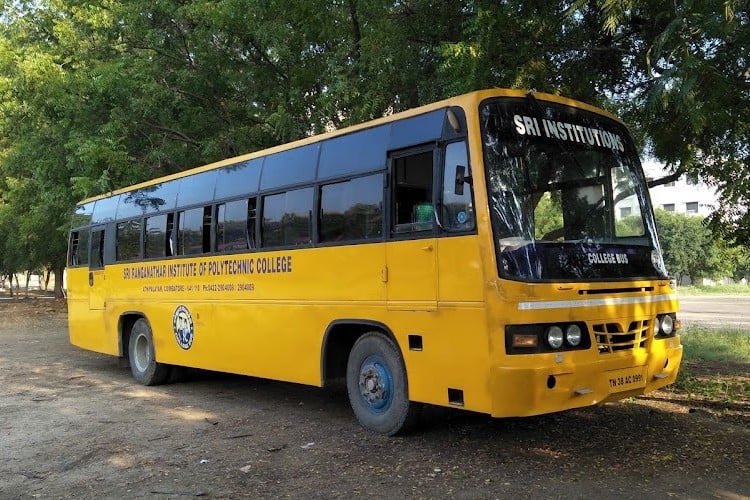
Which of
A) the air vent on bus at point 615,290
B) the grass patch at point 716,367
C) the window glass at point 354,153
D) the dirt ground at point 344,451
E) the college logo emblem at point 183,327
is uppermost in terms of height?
the window glass at point 354,153

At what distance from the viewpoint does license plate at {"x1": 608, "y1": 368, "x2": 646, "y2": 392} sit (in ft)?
18.4

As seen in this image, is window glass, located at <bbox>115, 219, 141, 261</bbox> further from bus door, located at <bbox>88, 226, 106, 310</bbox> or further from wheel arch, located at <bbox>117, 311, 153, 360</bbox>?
wheel arch, located at <bbox>117, 311, 153, 360</bbox>

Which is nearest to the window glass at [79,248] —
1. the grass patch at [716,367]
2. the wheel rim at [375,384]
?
the wheel rim at [375,384]

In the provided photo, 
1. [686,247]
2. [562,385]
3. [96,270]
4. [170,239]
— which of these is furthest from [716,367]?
[686,247]

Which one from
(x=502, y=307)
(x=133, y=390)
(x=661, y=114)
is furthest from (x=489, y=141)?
(x=133, y=390)

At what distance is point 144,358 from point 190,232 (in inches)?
104

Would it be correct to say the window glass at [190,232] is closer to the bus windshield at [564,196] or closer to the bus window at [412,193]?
the bus window at [412,193]

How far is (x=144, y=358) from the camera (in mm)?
10906

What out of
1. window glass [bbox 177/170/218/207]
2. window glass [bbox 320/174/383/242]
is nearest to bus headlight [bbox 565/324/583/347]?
window glass [bbox 320/174/383/242]

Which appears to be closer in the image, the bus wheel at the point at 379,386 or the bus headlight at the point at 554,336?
the bus headlight at the point at 554,336

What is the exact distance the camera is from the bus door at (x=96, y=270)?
11.9 m

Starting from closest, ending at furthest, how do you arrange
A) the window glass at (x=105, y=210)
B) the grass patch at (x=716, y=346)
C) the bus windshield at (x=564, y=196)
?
the bus windshield at (x=564, y=196), the window glass at (x=105, y=210), the grass patch at (x=716, y=346)

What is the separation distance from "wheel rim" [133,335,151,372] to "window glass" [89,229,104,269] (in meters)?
1.79

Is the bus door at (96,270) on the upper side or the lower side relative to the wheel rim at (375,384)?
upper
